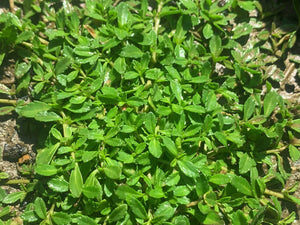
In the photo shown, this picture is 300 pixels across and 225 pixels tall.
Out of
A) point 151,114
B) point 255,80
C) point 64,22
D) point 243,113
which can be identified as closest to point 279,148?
point 243,113

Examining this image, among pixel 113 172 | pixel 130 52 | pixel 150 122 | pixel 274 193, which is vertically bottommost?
pixel 274 193

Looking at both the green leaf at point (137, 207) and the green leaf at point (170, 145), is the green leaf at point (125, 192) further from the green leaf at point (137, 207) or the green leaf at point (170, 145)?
the green leaf at point (170, 145)

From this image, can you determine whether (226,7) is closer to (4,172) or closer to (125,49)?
(125,49)

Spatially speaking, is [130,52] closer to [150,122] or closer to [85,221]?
[150,122]

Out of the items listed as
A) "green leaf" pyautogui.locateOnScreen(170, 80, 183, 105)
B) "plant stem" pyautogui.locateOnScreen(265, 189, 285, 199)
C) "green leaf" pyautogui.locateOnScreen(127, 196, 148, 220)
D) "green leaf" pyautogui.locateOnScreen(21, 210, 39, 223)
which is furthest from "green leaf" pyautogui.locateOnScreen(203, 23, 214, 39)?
"green leaf" pyautogui.locateOnScreen(21, 210, 39, 223)

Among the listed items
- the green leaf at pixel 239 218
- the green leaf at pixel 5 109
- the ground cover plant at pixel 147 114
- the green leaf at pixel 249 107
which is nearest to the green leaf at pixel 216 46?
the ground cover plant at pixel 147 114

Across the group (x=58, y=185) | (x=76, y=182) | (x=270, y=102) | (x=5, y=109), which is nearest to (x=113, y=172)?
(x=76, y=182)
